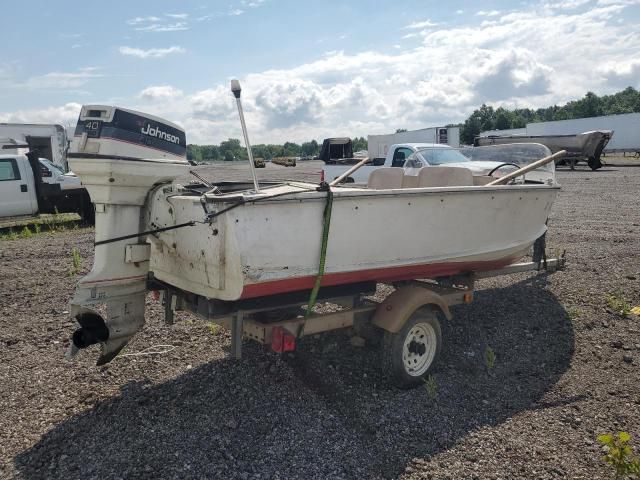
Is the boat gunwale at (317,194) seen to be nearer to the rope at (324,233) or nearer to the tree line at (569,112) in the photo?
the rope at (324,233)

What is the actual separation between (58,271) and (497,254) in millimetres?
6047

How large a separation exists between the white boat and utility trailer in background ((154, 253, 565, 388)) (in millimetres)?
109

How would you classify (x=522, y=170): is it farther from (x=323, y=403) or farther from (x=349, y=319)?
(x=323, y=403)

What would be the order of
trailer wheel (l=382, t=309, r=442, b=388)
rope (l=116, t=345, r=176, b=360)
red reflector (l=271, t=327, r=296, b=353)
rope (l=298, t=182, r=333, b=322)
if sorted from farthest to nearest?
rope (l=116, t=345, r=176, b=360), trailer wheel (l=382, t=309, r=442, b=388), red reflector (l=271, t=327, r=296, b=353), rope (l=298, t=182, r=333, b=322)

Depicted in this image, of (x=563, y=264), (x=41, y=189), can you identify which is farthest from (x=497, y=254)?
(x=41, y=189)

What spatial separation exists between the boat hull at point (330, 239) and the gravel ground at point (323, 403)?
879 mm

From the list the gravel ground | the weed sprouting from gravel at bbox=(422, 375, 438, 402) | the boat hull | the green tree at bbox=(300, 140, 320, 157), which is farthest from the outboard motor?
the green tree at bbox=(300, 140, 320, 157)

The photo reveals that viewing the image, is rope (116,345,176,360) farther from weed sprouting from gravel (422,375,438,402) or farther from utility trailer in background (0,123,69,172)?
utility trailer in background (0,123,69,172)

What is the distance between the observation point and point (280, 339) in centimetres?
386

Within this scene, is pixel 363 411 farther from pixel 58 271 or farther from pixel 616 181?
pixel 616 181

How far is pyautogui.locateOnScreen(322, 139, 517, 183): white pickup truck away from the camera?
6875 millimetres

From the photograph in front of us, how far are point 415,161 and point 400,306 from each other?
4493mm

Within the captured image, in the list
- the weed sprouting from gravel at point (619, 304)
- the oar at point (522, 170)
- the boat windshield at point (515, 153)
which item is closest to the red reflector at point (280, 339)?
the oar at point (522, 170)

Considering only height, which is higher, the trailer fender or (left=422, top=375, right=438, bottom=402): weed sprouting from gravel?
the trailer fender
